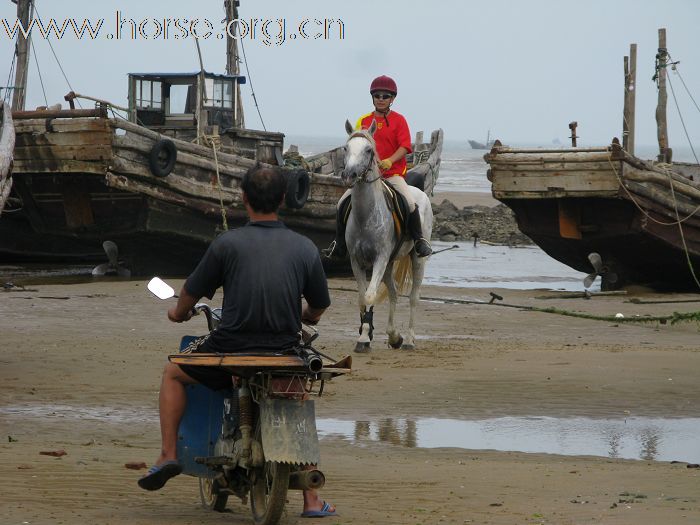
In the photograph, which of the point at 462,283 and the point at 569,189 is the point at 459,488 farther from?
the point at 462,283

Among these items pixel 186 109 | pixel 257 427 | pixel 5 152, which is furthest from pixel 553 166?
pixel 257 427

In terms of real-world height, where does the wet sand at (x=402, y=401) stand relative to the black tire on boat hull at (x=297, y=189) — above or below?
below

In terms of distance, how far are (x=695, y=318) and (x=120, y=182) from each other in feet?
29.4

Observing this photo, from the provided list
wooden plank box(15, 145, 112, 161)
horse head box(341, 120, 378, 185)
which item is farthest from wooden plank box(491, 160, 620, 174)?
horse head box(341, 120, 378, 185)

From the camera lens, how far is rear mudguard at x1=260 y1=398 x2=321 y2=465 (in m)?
5.14

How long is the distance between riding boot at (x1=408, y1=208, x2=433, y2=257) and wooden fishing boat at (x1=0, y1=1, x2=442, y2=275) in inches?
108

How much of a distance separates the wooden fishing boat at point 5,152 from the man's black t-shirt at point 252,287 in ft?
22.9

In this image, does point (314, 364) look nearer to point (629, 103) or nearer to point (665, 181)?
point (665, 181)

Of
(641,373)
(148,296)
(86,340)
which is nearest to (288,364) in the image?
(641,373)

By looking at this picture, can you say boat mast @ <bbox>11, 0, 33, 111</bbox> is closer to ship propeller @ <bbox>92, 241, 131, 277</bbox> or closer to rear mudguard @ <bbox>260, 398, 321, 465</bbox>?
ship propeller @ <bbox>92, 241, 131, 277</bbox>

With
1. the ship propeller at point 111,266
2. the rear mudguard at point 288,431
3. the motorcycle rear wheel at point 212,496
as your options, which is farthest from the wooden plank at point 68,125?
the rear mudguard at point 288,431

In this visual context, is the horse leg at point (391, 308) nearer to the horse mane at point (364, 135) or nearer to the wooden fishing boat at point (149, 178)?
the horse mane at point (364, 135)

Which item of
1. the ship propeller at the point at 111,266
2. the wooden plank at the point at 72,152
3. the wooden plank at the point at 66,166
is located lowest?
the ship propeller at the point at 111,266

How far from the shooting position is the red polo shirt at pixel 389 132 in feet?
40.8
